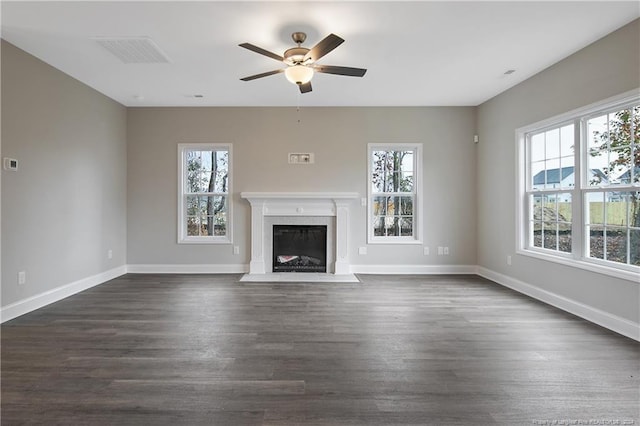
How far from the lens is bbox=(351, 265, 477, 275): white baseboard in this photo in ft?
16.4

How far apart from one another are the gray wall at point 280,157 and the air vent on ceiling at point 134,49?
1.65 m

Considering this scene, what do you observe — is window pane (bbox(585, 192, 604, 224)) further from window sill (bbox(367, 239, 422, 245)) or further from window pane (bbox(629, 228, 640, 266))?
window sill (bbox(367, 239, 422, 245))

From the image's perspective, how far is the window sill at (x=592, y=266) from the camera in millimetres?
2629

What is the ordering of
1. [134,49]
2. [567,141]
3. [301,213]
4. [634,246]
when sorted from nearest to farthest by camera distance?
[634,246] < [134,49] < [567,141] < [301,213]

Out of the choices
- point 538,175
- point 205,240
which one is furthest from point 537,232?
point 205,240

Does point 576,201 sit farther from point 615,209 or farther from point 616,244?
point 616,244

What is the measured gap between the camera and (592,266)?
2.98 m

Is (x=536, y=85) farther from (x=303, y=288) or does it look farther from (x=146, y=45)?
(x=146, y=45)

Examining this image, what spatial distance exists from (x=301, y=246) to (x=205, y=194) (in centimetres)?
183

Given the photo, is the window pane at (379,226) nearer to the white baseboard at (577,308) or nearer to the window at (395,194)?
the window at (395,194)

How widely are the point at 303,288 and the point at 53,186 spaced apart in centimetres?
325

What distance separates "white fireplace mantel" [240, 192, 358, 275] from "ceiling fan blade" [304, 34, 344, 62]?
249 cm

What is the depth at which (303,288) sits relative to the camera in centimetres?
411

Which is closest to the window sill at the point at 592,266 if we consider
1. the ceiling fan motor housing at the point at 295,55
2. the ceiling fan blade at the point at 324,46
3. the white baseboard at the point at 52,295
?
the ceiling fan blade at the point at 324,46
